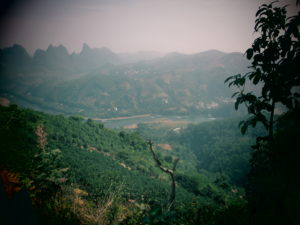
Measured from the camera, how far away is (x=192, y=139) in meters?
101

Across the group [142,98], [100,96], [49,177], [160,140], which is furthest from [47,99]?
[49,177]

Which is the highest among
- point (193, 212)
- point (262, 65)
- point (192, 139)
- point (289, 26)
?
point (289, 26)

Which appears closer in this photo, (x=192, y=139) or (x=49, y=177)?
(x=49, y=177)

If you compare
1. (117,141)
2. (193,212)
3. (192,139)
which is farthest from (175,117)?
(193,212)

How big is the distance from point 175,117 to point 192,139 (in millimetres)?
51161

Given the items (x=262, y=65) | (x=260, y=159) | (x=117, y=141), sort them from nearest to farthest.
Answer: (x=262, y=65) → (x=260, y=159) → (x=117, y=141)

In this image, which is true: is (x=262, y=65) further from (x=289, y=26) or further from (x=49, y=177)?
(x=49, y=177)

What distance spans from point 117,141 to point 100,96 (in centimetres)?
12744

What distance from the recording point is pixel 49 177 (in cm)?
387

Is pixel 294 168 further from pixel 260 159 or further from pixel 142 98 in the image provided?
pixel 142 98

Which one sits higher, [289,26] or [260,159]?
[289,26]

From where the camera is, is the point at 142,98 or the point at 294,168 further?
the point at 142,98

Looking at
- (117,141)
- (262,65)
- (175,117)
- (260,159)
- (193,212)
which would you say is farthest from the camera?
(175,117)

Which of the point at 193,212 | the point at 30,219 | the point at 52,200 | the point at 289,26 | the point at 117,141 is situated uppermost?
the point at 289,26
